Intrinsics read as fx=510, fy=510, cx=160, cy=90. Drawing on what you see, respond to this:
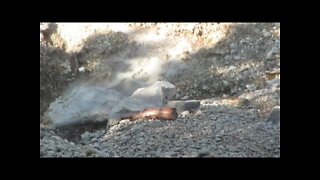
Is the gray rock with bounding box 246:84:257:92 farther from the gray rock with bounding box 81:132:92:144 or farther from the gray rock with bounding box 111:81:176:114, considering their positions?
the gray rock with bounding box 81:132:92:144

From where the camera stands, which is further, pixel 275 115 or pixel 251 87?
pixel 251 87

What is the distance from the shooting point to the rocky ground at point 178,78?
308 cm

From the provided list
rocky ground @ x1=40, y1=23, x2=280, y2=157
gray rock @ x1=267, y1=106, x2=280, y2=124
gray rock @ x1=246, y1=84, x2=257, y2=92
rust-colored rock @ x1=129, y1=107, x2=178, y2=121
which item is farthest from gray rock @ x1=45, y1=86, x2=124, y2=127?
gray rock @ x1=267, y1=106, x2=280, y2=124

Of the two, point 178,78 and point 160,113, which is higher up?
point 178,78

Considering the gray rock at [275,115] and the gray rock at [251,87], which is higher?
the gray rock at [251,87]

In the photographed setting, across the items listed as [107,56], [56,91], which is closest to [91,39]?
[107,56]

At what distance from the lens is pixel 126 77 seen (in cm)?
321

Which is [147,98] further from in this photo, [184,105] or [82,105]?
[82,105]

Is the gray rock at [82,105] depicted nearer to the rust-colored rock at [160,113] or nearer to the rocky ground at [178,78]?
the rocky ground at [178,78]

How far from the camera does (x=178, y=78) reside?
10.6 feet

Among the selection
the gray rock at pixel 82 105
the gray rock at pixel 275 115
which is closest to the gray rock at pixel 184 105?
the gray rock at pixel 82 105

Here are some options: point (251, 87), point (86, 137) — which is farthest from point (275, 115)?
point (86, 137)
